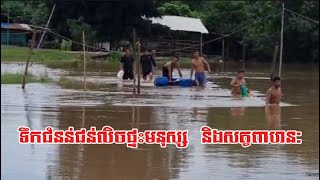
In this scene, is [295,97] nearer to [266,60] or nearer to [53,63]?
[53,63]

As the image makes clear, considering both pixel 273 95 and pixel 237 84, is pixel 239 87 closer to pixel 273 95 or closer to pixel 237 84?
pixel 237 84

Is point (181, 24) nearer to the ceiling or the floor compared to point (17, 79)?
nearer to the ceiling

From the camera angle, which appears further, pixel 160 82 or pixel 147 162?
pixel 160 82

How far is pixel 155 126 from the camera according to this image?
38.9 ft

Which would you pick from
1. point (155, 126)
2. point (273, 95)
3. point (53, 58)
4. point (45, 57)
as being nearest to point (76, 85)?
point (273, 95)

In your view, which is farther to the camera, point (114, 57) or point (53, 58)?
point (114, 57)

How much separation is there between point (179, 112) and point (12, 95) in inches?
175

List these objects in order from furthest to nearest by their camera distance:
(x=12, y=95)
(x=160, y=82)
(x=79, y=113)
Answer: (x=160, y=82) → (x=12, y=95) → (x=79, y=113)

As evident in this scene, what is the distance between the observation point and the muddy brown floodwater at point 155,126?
8013 mm

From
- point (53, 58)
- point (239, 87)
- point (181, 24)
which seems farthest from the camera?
point (181, 24)

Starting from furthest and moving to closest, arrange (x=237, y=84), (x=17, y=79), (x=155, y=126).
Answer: (x=17, y=79)
(x=237, y=84)
(x=155, y=126)

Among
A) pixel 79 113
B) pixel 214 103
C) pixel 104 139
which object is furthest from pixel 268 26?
pixel 104 139

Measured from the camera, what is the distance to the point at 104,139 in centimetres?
1020

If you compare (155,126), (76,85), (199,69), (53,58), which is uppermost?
(53,58)
